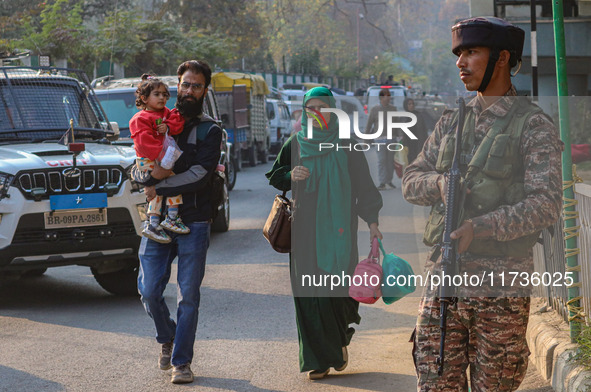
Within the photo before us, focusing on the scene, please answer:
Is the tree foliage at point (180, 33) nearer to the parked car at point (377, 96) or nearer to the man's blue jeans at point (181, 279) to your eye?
the parked car at point (377, 96)

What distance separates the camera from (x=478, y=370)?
3867 mm

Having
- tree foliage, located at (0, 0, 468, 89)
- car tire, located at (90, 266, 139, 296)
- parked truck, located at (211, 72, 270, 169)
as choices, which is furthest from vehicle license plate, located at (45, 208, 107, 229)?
parked truck, located at (211, 72, 270, 169)

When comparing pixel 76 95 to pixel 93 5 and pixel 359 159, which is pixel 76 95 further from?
pixel 93 5

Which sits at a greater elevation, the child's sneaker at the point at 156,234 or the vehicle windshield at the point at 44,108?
the vehicle windshield at the point at 44,108

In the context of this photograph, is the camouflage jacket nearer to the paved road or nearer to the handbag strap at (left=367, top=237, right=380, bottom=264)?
the handbag strap at (left=367, top=237, right=380, bottom=264)

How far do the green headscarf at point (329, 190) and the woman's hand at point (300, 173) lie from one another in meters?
0.07

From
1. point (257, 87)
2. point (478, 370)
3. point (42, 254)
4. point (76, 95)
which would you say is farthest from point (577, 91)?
point (478, 370)

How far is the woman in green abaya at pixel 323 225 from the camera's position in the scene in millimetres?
5902

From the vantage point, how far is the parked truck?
2527 cm

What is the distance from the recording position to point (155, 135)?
5.98 meters

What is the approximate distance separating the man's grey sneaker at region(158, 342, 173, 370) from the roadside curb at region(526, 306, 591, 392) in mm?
2347

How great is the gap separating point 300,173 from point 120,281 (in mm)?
3681

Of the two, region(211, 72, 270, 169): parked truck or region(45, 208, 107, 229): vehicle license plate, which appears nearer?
region(45, 208, 107, 229): vehicle license plate

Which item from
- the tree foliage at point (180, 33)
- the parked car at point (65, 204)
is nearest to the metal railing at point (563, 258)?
the parked car at point (65, 204)
